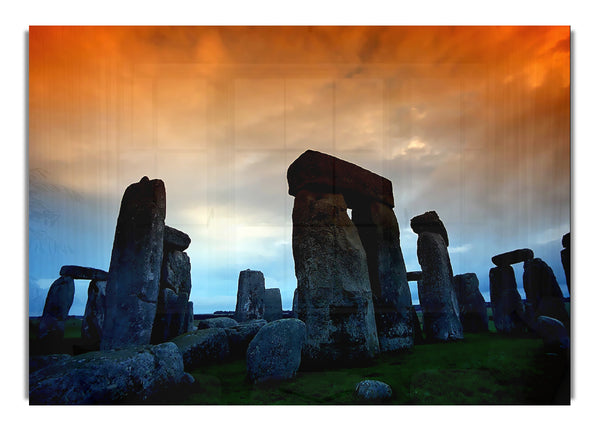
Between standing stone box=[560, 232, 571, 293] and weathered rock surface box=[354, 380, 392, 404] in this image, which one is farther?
standing stone box=[560, 232, 571, 293]

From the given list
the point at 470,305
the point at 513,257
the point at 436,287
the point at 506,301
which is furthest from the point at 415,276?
the point at 513,257

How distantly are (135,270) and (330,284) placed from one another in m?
2.84

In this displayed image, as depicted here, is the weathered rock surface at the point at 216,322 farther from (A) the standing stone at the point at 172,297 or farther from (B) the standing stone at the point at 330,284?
(B) the standing stone at the point at 330,284

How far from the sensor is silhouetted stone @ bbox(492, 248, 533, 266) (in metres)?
6.27

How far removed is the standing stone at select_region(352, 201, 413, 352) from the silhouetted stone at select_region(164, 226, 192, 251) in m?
2.89

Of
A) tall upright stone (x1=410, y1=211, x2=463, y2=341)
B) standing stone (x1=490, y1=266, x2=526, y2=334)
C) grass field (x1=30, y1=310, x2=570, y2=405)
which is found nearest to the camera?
grass field (x1=30, y1=310, x2=570, y2=405)

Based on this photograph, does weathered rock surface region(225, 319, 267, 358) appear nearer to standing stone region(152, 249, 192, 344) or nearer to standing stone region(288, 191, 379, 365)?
standing stone region(152, 249, 192, 344)

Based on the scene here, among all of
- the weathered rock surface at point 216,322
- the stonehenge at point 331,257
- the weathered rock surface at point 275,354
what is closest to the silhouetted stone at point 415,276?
the stonehenge at point 331,257

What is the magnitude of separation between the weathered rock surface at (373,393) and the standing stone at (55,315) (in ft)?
11.9

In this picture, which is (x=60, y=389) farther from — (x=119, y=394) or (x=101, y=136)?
(x=101, y=136)

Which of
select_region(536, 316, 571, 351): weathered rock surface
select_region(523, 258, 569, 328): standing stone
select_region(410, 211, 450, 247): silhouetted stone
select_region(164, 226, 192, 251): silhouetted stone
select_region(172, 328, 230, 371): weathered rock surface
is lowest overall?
select_region(172, 328, 230, 371): weathered rock surface

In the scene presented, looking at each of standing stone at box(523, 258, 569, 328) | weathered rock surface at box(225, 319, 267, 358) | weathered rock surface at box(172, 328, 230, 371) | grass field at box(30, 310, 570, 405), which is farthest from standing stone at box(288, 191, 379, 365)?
standing stone at box(523, 258, 569, 328)

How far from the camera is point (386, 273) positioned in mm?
8461

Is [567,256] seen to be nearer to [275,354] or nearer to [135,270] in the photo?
[275,354]
